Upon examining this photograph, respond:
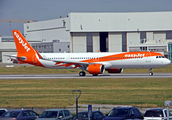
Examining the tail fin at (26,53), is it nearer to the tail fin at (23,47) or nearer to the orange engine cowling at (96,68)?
the tail fin at (23,47)

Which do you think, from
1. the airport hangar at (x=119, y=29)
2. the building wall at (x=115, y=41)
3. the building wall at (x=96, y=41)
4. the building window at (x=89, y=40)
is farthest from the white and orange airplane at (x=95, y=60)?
the building wall at (x=96, y=41)

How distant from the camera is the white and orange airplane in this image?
52.9 metres

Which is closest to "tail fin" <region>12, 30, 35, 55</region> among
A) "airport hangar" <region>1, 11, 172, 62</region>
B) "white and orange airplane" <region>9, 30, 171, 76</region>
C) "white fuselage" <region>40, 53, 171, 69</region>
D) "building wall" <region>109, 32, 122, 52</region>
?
"white and orange airplane" <region>9, 30, 171, 76</region>

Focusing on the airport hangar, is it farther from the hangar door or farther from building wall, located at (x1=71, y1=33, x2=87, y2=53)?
the hangar door

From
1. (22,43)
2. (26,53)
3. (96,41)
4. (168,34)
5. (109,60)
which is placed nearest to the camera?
(109,60)

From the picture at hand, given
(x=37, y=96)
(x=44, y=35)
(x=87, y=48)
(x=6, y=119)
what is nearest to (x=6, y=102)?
(x=37, y=96)

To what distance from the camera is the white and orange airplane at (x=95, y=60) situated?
52875mm

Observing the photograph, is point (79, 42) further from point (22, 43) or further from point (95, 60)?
point (95, 60)

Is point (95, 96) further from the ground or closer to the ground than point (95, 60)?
closer to the ground

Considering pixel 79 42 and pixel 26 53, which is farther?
pixel 79 42

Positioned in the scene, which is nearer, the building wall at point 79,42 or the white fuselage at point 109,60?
the white fuselage at point 109,60

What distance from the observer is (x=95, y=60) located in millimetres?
55375

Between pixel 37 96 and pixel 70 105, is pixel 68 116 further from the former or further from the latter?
pixel 37 96

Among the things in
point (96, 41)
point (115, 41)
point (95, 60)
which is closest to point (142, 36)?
point (115, 41)
